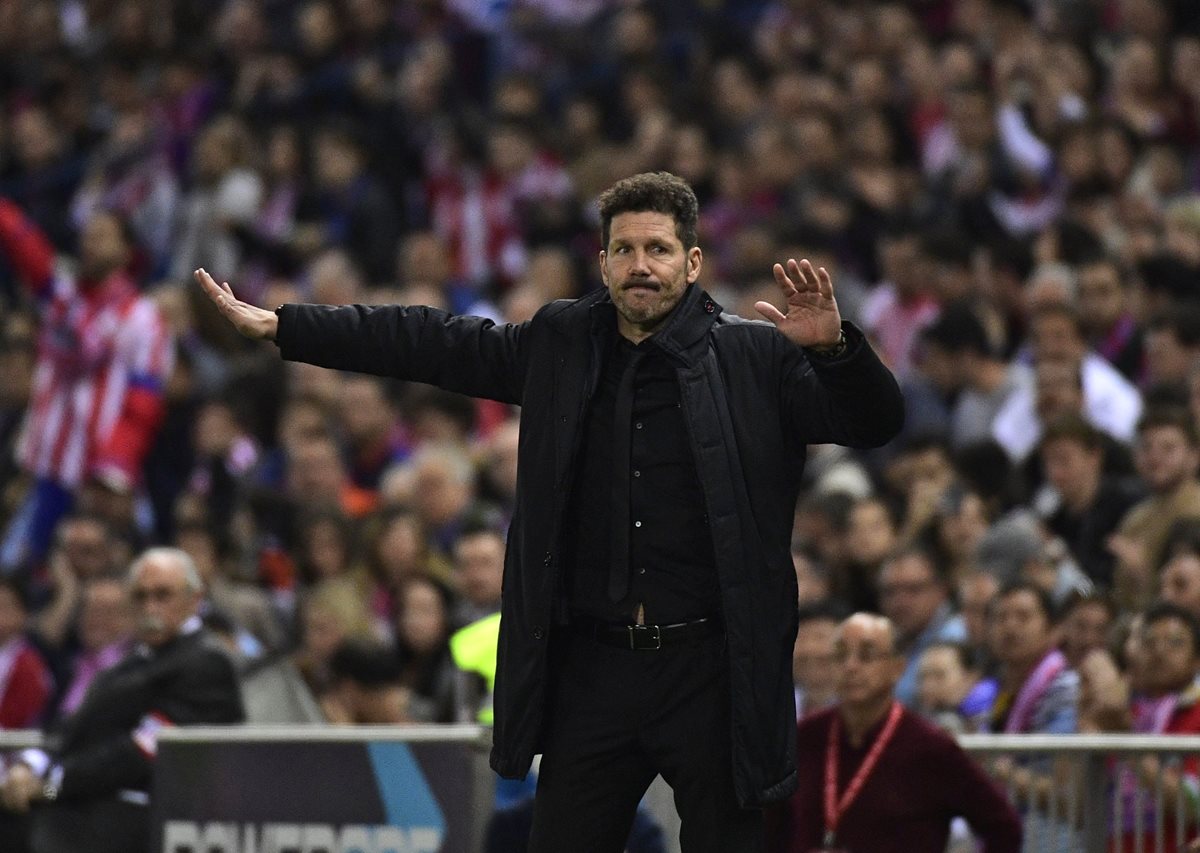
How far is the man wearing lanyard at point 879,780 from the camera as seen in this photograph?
7.18 metres

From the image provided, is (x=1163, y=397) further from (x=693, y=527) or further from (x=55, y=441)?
(x=55, y=441)

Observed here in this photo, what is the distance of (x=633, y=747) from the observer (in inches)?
220

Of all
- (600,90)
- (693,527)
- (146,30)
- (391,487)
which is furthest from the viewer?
(146,30)

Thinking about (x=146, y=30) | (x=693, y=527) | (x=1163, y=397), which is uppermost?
(x=146, y=30)

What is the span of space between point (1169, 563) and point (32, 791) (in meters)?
4.15

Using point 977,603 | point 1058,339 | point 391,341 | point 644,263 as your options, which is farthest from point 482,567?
point 644,263

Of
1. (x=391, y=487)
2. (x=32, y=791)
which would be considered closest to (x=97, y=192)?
(x=391, y=487)

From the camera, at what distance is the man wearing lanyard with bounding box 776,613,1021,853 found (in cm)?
718

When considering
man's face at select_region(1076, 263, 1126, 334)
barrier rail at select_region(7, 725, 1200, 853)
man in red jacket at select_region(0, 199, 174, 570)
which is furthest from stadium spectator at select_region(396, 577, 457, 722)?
man in red jacket at select_region(0, 199, 174, 570)

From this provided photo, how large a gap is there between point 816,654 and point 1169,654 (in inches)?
55.8

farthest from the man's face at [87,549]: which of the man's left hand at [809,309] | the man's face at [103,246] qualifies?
the man's left hand at [809,309]

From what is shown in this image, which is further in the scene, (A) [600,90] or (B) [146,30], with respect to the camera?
(B) [146,30]

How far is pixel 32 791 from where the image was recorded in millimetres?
8891

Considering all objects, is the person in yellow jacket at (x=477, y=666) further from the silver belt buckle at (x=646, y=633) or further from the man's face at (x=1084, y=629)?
the silver belt buckle at (x=646, y=633)
